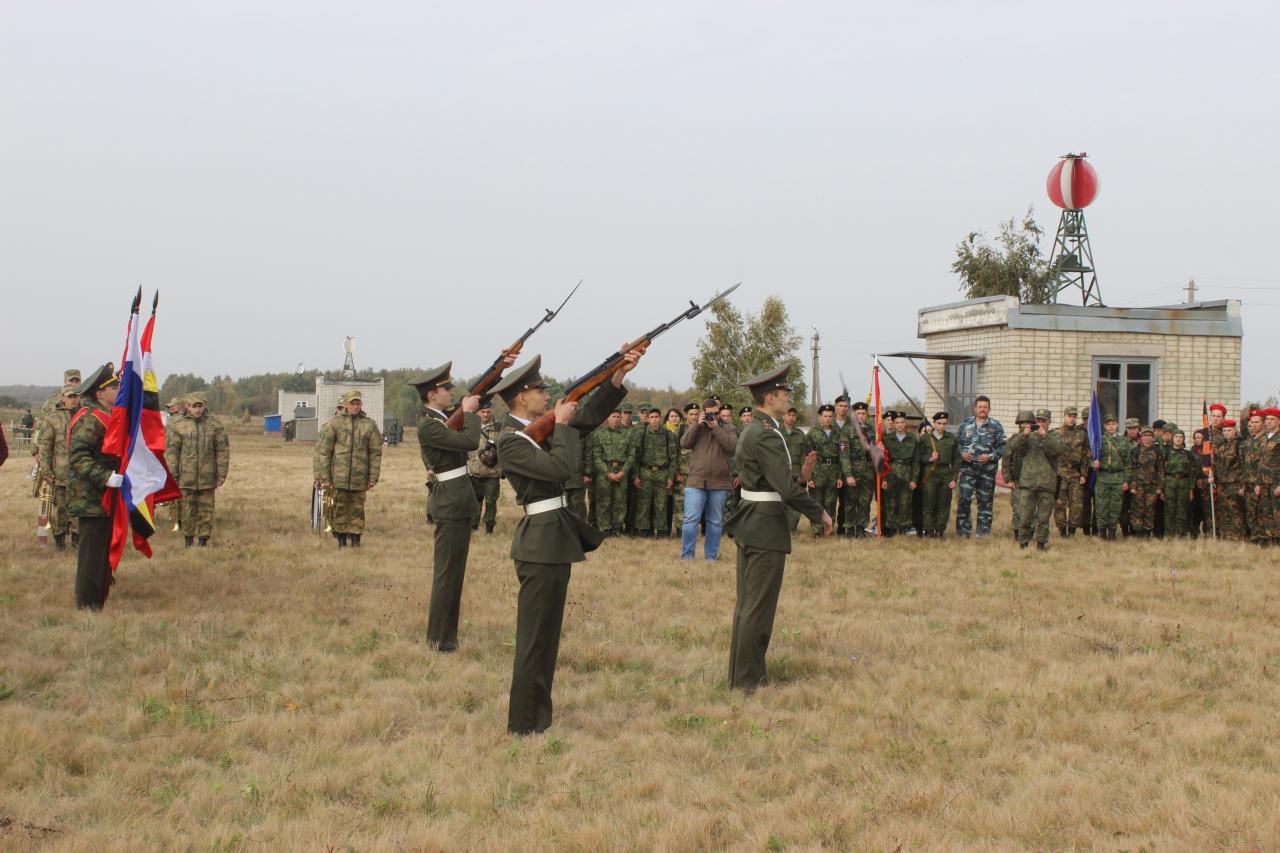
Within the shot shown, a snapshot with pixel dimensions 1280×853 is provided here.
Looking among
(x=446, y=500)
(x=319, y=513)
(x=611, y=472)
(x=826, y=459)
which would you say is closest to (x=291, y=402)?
(x=319, y=513)

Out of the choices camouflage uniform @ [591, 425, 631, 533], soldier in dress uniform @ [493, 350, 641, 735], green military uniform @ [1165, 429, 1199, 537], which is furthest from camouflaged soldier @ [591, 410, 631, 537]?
soldier in dress uniform @ [493, 350, 641, 735]

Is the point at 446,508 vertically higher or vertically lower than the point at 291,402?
lower

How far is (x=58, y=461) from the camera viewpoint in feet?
40.4

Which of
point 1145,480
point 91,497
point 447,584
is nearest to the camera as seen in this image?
point 447,584

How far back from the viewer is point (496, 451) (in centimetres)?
589

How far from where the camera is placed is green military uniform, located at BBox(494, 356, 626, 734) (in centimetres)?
582

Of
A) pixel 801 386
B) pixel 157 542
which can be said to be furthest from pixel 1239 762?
pixel 801 386

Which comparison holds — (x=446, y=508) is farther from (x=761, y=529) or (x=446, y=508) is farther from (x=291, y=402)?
Answer: (x=291, y=402)

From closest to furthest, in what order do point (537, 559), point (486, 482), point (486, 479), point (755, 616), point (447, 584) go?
point (537, 559) < point (755, 616) < point (447, 584) < point (486, 479) < point (486, 482)

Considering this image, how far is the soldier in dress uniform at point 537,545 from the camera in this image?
229 inches

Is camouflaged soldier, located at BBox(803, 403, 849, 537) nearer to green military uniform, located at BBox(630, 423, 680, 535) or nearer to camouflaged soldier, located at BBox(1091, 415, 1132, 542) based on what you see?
green military uniform, located at BBox(630, 423, 680, 535)

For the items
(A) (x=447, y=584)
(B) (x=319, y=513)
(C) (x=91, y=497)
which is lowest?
(B) (x=319, y=513)

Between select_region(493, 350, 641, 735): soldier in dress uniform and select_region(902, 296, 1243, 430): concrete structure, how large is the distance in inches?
616

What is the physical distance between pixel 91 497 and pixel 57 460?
163 inches
